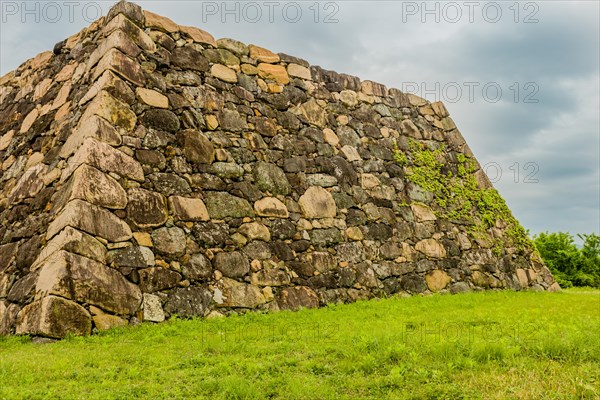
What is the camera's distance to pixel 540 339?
5215 mm

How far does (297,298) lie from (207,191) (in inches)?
98.9

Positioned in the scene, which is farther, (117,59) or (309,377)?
(117,59)

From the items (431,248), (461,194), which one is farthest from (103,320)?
(461,194)

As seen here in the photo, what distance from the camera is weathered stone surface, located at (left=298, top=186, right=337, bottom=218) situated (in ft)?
31.7

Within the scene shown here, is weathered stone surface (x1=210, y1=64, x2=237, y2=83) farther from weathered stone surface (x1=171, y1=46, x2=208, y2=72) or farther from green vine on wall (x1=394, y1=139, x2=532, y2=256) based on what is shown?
green vine on wall (x1=394, y1=139, x2=532, y2=256)

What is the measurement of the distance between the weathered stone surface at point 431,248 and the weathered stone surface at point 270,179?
3.71 meters

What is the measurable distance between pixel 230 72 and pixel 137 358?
6629 millimetres

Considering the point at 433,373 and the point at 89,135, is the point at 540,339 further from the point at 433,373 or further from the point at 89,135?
the point at 89,135

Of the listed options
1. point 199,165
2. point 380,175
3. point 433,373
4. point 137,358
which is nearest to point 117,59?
point 199,165

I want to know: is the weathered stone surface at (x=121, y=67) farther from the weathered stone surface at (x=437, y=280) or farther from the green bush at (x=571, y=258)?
the green bush at (x=571, y=258)

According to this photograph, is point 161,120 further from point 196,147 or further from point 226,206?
point 226,206

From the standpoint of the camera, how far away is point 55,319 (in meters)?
5.92

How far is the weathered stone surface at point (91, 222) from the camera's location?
21.9ft

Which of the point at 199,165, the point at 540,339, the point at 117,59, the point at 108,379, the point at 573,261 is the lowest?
the point at 108,379
